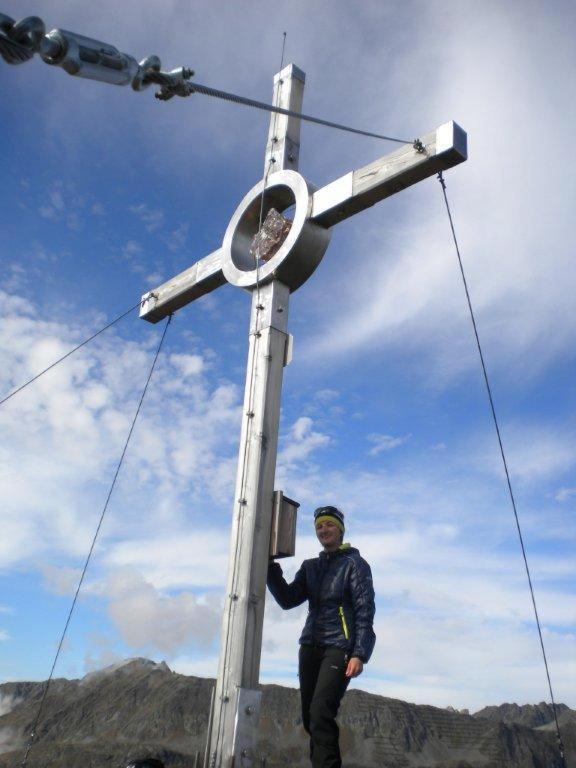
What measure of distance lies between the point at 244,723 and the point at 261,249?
3.79 metres

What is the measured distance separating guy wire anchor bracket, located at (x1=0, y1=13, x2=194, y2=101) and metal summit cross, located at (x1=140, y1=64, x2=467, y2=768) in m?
2.68

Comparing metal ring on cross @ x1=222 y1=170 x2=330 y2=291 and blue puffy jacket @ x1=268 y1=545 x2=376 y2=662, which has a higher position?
metal ring on cross @ x1=222 y1=170 x2=330 y2=291

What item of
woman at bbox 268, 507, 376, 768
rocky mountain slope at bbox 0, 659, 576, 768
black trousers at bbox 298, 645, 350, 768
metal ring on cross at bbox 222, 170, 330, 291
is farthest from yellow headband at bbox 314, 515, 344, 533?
rocky mountain slope at bbox 0, 659, 576, 768

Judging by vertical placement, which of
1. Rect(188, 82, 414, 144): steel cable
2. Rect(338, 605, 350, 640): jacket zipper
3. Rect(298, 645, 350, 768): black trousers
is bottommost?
Rect(298, 645, 350, 768): black trousers

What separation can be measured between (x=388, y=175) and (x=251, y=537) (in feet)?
9.53

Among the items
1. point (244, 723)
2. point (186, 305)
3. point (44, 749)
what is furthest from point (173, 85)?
point (44, 749)

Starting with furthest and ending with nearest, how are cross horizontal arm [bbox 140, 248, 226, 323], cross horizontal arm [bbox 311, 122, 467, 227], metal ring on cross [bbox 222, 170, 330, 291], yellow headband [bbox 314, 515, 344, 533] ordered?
cross horizontal arm [bbox 140, 248, 226, 323] → metal ring on cross [bbox 222, 170, 330, 291] → yellow headband [bbox 314, 515, 344, 533] → cross horizontal arm [bbox 311, 122, 467, 227]

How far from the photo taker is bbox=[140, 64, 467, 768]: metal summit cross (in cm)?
488

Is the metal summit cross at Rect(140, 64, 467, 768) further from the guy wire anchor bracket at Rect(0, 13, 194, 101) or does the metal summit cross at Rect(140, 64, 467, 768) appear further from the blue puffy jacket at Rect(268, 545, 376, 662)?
the guy wire anchor bracket at Rect(0, 13, 194, 101)

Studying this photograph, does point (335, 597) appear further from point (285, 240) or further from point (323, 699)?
point (285, 240)

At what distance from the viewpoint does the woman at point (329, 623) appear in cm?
470

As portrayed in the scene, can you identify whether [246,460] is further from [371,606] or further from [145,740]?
[145,740]

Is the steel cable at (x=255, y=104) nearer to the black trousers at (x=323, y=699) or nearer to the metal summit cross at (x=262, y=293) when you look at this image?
the metal summit cross at (x=262, y=293)

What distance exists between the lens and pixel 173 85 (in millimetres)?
3166
